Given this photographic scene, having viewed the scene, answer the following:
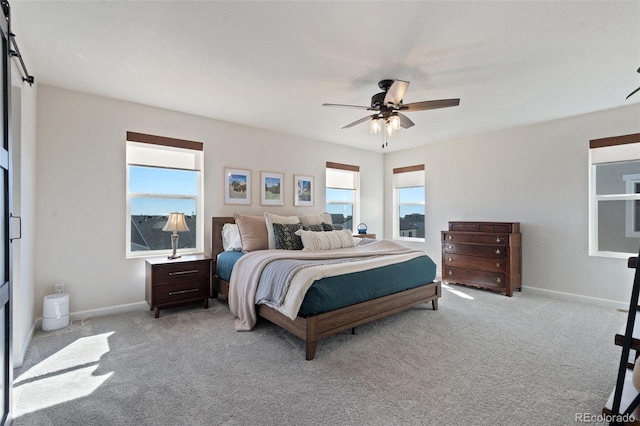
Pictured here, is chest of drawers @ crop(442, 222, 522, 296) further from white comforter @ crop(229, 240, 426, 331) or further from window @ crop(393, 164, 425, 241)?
white comforter @ crop(229, 240, 426, 331)

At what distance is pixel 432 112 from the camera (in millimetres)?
3955

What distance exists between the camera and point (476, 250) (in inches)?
180

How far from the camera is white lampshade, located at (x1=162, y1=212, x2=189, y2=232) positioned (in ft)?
11.9

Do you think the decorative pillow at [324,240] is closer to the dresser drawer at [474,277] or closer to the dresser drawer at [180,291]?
the dresser drawer at [180,291]

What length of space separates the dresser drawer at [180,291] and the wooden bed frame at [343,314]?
25cm

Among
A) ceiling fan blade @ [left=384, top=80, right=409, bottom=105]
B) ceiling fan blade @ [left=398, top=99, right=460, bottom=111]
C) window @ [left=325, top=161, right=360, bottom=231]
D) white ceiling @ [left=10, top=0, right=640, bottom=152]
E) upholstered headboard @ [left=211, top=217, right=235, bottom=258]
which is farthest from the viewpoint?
window @ [left=325, top=161, right=360, bottom=231]

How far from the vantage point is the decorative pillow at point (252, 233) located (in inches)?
151

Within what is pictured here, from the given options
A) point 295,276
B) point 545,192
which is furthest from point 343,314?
point 545,192

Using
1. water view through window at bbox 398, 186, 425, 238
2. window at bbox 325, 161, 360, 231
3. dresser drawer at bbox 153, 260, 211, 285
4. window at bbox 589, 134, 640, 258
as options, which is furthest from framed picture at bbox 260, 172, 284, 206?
window at bbox 589, 134, 640, 258

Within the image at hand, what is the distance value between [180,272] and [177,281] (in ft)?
0.35

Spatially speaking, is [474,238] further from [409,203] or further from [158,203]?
[158,203]

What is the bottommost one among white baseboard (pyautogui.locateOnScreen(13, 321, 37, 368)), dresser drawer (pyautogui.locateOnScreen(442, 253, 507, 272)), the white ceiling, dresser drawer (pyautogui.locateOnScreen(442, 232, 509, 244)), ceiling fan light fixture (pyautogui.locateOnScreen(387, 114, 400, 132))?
white baseboard (pyautogui.locateOnScreen(13, 321, 37, 368))

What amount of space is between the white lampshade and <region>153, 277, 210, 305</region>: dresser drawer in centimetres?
65

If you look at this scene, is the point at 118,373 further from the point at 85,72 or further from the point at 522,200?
the point at 522,200
